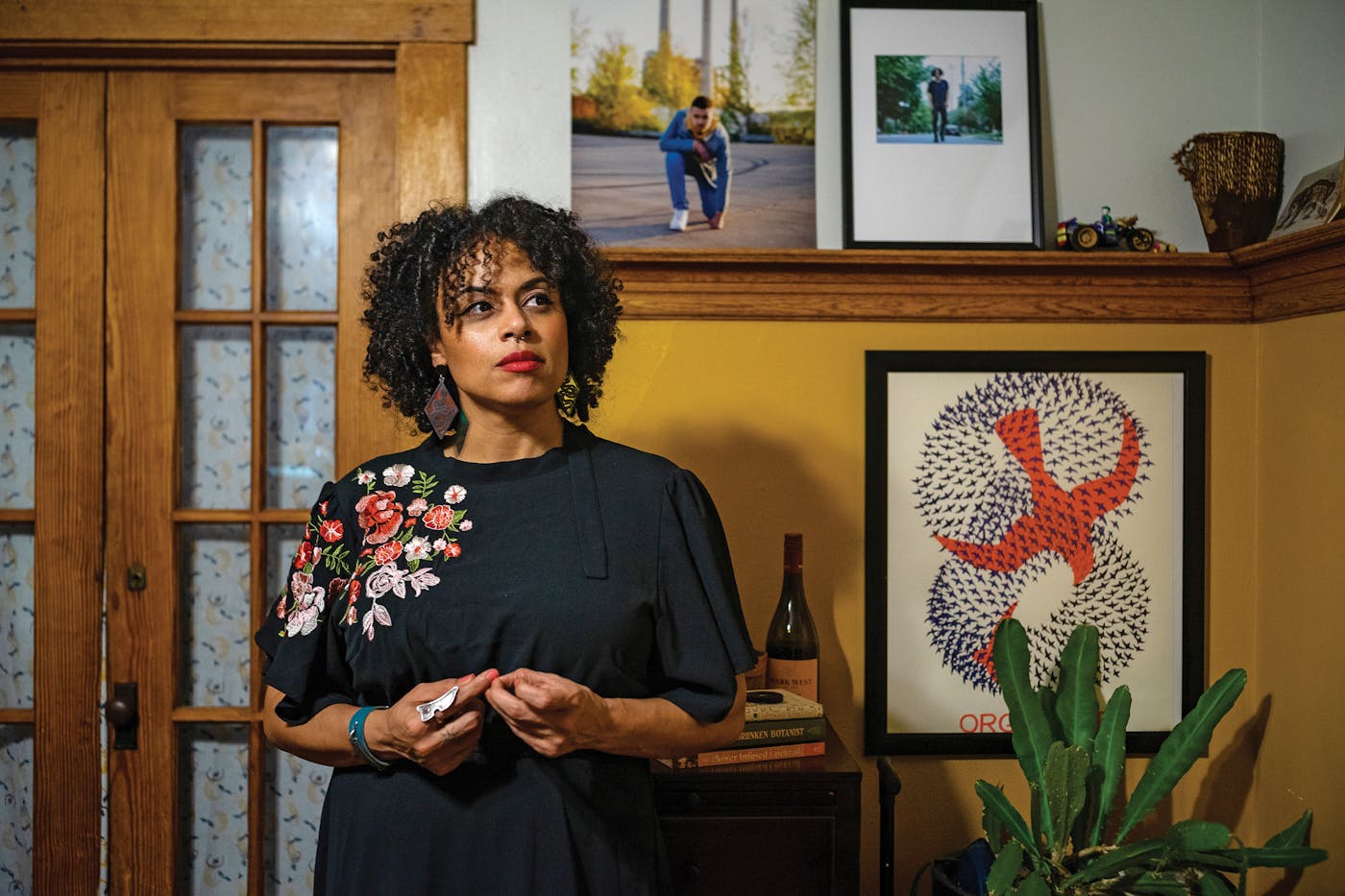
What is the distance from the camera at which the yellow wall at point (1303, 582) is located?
6.66ft

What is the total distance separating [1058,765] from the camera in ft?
5.78

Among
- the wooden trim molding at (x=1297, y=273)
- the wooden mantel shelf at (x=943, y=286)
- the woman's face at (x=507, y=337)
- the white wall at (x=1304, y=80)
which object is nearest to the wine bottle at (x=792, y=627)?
the wooden mantel shelf at (x=943, y=286)

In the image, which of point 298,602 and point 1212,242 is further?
point 1212,242

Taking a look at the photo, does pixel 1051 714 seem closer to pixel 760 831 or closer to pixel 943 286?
pixel 760 831

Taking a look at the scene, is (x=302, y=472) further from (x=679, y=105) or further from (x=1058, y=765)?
(x=1058, y=765)

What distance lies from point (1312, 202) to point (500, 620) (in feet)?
5.83

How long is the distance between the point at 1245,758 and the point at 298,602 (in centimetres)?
196

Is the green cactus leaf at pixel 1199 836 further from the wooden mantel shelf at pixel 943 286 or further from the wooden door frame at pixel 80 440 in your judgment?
the wooden door frame at pixel 80 440

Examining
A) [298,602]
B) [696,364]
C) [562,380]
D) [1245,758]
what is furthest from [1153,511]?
[298,602]

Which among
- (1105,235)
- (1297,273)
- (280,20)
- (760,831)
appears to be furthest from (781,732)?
(280,20)

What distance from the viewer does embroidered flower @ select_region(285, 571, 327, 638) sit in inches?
60.0

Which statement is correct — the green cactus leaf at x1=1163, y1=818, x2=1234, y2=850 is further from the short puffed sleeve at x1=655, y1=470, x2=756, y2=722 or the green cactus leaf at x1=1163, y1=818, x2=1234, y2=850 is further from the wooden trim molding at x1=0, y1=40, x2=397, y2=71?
the wooden trim molding at x1=0, y1=40, x2=397, y2=71

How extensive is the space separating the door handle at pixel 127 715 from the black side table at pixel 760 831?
4.19 feet

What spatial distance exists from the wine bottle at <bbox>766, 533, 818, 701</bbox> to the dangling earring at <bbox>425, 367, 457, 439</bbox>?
0.83 m
